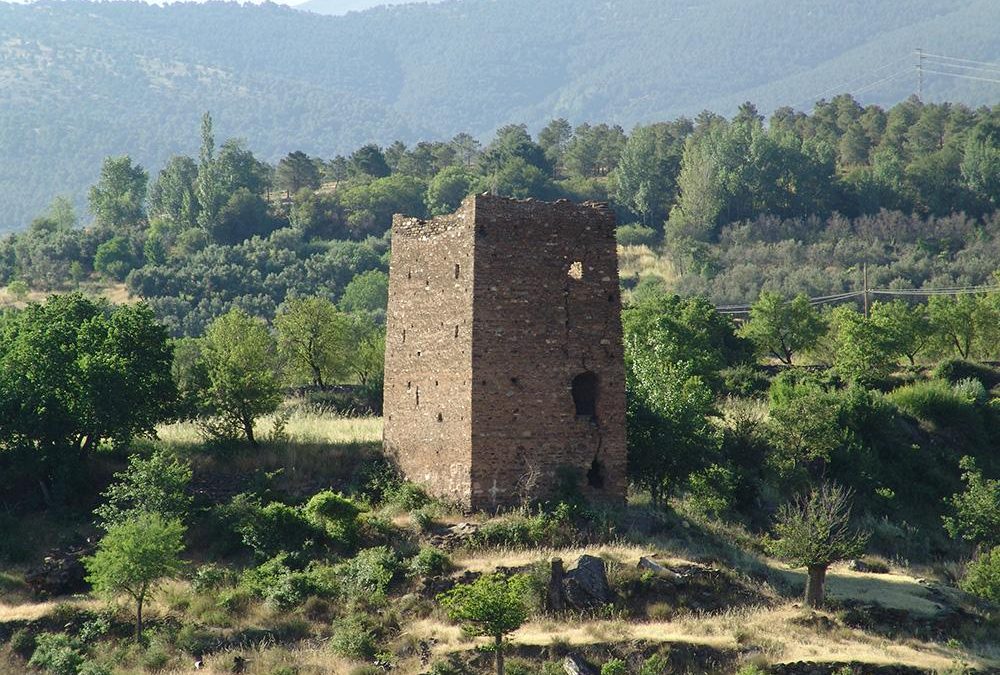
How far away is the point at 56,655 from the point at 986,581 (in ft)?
60.4

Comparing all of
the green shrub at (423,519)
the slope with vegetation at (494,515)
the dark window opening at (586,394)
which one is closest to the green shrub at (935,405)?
the slope with vegetation at (494,515)

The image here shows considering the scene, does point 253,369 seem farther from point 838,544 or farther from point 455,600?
point 838,544

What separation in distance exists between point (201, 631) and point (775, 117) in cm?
11112

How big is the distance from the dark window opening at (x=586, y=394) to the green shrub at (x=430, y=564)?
4.82m

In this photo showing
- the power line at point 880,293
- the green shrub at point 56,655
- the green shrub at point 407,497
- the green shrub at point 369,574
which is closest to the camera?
the green shrub at point 56,655

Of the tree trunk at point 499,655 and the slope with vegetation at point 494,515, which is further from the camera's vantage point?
the slope with vegetation at point 494,515

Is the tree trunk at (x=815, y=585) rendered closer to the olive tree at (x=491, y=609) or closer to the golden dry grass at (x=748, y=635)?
the golden dry grass at (x=748, y=635)

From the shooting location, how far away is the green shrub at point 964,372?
54.4m

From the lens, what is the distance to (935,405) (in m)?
48.6

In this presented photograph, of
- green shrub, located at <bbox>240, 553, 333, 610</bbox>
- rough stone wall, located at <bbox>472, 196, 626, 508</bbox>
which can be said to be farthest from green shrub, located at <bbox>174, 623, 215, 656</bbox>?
rough stone wall, located at <bbox>472, 196, 626, 508</bbox>

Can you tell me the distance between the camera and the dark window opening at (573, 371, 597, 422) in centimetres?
3017

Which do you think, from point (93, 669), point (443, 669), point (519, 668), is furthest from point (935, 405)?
point (93, 669)

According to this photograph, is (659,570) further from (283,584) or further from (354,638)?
(283,584)

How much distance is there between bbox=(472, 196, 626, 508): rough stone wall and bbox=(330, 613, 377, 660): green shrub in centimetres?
444
